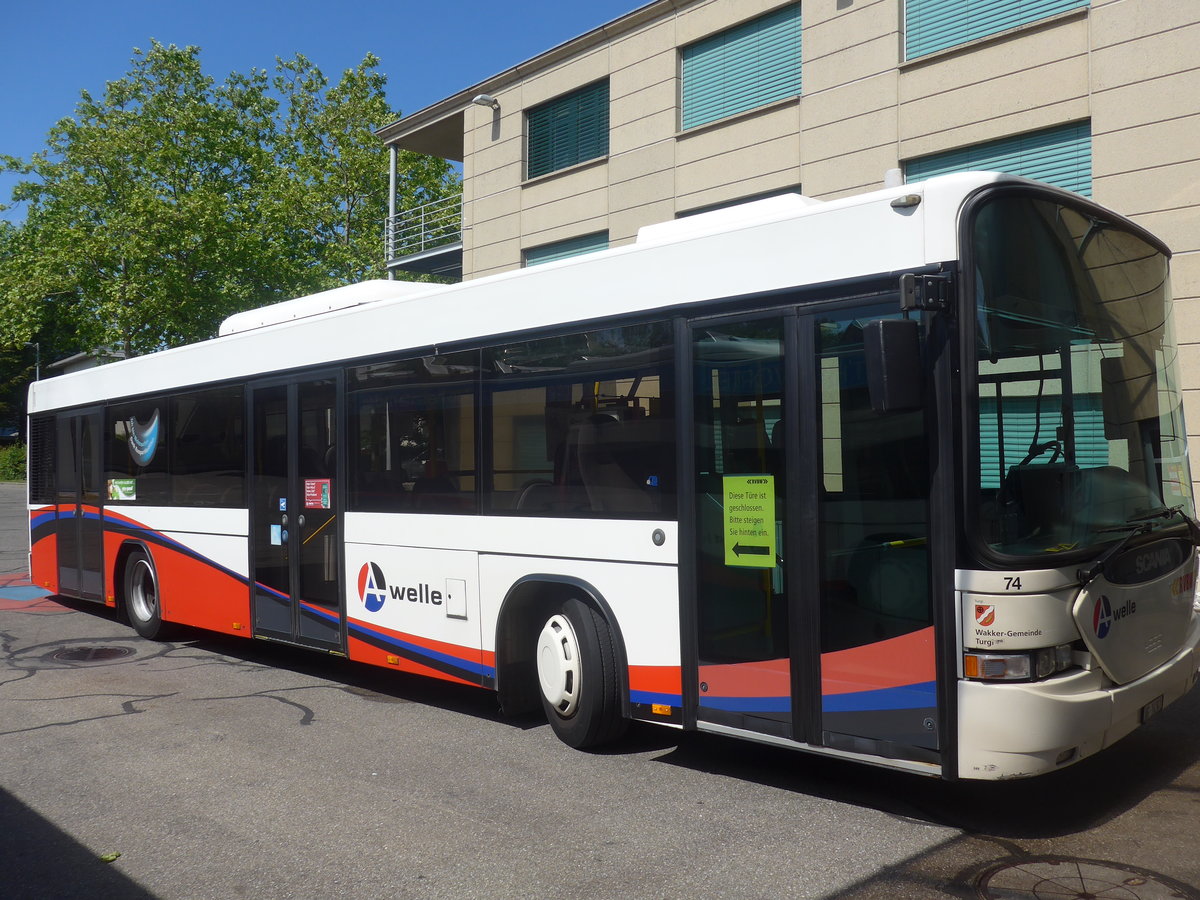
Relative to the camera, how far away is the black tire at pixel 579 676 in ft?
20.0

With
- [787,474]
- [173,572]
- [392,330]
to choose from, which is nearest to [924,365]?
[787,474]

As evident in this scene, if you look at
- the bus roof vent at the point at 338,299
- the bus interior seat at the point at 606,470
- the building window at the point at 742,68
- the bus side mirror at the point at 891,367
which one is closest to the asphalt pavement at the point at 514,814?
the bus interior seat at the point at 606,470

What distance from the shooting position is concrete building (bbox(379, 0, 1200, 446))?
1234cm

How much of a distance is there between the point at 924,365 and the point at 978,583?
935 millimetres

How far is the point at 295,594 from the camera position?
27.5 feet

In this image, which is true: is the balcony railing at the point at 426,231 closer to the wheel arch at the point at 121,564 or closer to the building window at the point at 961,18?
the building window at the point at 961,18

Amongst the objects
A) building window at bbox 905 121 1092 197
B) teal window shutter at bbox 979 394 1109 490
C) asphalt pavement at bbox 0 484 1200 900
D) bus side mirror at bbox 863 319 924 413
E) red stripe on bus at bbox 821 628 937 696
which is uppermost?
building window at bbox 905 121 1092 197

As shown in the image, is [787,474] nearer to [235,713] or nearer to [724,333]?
[724,333]

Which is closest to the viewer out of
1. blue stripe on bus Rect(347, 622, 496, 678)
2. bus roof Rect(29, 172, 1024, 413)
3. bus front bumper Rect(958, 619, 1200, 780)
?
bus front bumper Rect(958, 619, 1200, 780)

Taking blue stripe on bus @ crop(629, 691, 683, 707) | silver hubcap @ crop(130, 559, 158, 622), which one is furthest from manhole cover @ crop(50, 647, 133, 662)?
blue stripe on bus @ crop(629, 691, 683, 707)

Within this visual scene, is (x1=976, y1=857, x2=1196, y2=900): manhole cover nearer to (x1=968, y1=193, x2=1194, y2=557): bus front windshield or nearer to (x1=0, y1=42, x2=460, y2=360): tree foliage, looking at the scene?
(x1=968, y1=193, x2=1194, y2=557): bus front windshield

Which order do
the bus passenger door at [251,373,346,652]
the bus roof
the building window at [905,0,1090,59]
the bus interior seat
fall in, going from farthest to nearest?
the building window at [905,0,1090,59]
the bus passenger door at [251,373,346,652]
the bus interior seat
the bus roof

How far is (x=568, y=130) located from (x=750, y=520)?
16007mm

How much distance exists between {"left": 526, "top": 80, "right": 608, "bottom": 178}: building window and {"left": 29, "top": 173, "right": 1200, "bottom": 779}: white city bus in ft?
40.4
